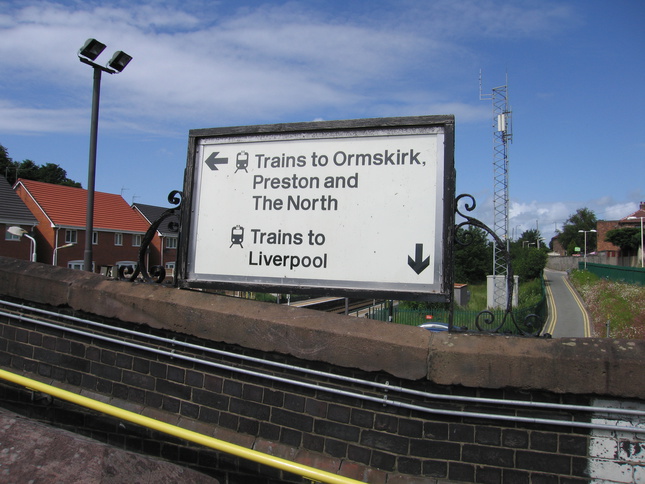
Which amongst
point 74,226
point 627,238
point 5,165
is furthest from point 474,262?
point 5,165

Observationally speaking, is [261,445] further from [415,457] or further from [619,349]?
[619,349]

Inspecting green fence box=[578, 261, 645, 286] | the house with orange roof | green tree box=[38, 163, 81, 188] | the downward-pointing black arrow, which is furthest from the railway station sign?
green tree box=[38, 163, 81, 188]

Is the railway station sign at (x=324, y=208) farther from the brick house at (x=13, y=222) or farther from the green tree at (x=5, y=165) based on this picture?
the green tree at (x=5, y=165)

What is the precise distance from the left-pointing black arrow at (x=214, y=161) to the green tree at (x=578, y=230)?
12348cm

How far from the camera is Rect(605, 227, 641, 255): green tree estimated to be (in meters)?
50.0

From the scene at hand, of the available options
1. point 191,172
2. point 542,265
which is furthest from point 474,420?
point 542,265

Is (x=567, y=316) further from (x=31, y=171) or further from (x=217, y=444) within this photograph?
(x=31, y=171)

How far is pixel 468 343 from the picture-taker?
3324 millimetres

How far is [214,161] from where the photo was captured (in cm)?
448

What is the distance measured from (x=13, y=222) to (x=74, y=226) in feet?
16.2

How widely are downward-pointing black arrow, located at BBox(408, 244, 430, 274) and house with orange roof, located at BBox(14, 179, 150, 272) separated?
3848 cm

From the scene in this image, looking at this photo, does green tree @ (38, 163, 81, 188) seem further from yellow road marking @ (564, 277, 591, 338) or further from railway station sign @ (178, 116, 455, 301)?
railway station sign @ (178, 116, 455, 301)

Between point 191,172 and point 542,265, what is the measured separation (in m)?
56.4

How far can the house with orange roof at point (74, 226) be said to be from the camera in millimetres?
40594
